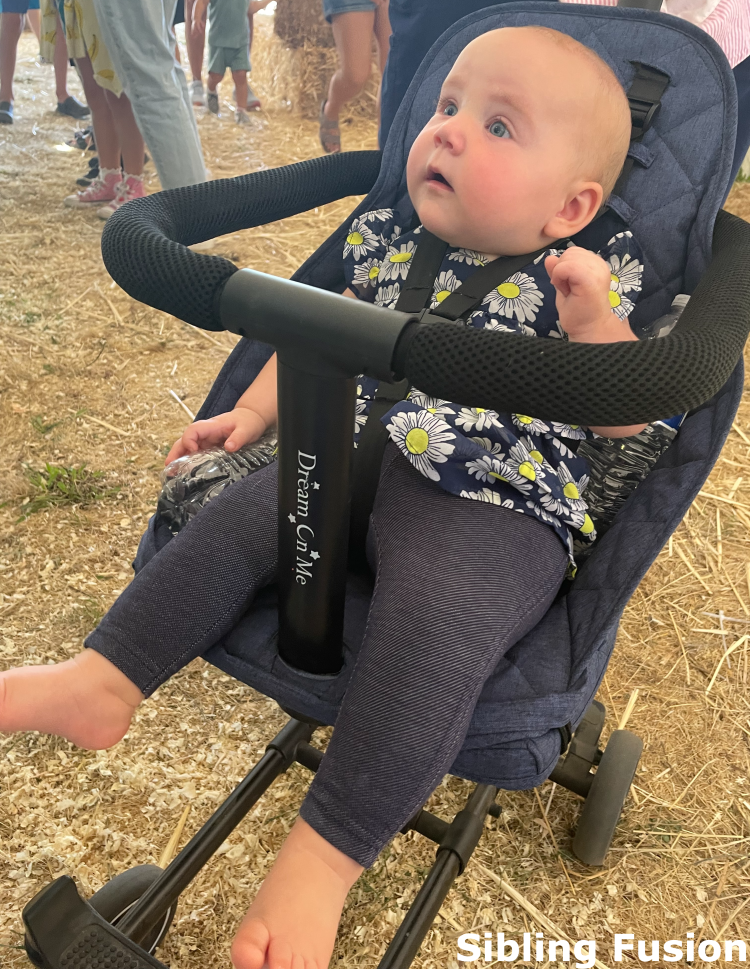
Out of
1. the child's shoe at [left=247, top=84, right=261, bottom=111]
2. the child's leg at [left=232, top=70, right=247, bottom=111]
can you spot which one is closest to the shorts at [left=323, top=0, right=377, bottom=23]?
the child's leg at [left=232, top=70, right=247, bottom=111]

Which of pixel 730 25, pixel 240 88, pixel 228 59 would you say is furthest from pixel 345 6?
pixel 730 25

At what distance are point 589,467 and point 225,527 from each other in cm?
41

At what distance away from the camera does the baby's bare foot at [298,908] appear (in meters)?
0.64

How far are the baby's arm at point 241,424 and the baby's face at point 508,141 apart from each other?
27 centimetres

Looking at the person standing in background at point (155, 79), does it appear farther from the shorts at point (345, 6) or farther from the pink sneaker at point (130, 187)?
the shorts at point (345, 6)

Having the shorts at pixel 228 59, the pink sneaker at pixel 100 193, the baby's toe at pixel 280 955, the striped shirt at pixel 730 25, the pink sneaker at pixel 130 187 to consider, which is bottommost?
the pink sneaker at pixel 100 193

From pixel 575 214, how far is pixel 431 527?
418mm

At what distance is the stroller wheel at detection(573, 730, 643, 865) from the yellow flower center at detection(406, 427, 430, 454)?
614mm

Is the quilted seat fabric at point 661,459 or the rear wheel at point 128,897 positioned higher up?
the quilted seat fabric at point 661,459

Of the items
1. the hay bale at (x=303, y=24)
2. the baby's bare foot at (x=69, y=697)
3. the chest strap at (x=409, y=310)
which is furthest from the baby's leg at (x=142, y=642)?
the hay bale at (x=303, y=24)

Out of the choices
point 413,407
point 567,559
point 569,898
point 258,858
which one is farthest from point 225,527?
point 569,898

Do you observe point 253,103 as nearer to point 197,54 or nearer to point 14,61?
point 197,54

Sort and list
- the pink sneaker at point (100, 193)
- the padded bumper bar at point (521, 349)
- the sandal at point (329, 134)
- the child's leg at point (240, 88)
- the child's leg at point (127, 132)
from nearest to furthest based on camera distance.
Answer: the padded bumper bar at point (521, 349) < the child's leg at point (127, 132) < the pink sneaker at point (100, 193) < the sandal at point (329, 134) < the child's leg at point (240, 88)

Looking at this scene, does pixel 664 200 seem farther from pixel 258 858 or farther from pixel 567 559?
pixel 258 858
